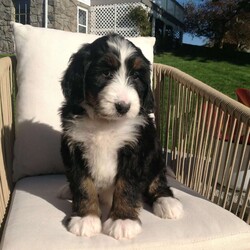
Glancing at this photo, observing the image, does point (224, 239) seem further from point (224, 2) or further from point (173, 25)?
point (173, 25)

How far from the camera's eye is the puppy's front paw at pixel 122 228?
6.62ft

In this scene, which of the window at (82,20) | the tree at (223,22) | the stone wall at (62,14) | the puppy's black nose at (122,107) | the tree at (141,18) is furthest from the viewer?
the tree at (223,22)

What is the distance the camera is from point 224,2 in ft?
59.3

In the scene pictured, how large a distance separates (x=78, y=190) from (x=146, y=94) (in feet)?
2.42

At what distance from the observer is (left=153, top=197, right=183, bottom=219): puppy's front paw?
2.22m

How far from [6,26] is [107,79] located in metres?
14.3

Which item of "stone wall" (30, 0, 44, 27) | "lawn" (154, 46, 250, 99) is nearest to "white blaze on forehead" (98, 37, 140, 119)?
"lawn" (154, 46, 250, 99)

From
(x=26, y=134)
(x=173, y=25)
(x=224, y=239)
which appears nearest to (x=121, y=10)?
(x=173, y=25)

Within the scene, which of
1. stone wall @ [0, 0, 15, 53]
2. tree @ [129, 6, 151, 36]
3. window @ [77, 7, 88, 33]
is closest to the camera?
stone wall @ [0, 0, 15, 53]

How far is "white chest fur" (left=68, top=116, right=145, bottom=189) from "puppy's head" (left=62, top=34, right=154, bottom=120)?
0.10 meters

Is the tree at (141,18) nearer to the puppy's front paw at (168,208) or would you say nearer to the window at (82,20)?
the window at (82,20)

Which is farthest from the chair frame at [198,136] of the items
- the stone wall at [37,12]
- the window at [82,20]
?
the window at [82,20]

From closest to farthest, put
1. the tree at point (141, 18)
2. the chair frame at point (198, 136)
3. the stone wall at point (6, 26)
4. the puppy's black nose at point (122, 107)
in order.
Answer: the puppy's black nose at point (122, 107)
the chair frame at point (198, 136)
the stone wall at point (6, 26)
the tree at point (141, 18)

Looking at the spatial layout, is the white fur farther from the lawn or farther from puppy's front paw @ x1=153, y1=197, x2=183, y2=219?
the lawn
